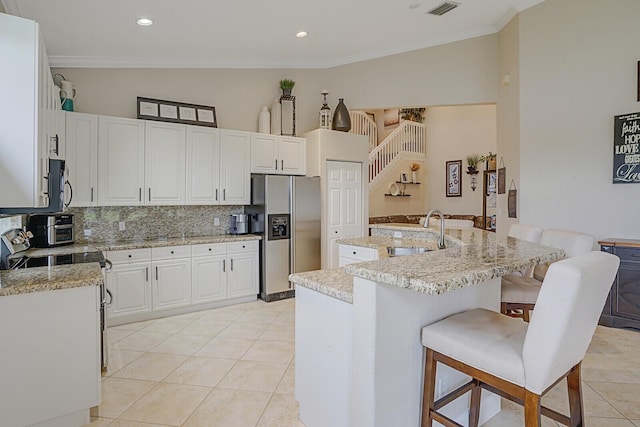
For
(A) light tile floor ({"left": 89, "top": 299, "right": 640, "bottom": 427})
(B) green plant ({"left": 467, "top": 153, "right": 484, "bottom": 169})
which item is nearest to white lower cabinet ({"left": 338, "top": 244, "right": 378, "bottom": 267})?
(A) light tile floor ({"left": 89, "top": 299, "right": 640, "bottom": 427})

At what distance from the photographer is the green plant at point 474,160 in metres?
8.60

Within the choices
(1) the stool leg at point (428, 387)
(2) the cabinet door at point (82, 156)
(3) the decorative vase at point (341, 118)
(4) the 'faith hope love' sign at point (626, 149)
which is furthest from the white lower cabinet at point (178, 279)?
(4) the 'faith hope love' sign at point (626, 149)

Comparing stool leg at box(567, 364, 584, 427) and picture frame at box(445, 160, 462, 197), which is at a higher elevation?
picture frame at box(445, 160, 462, 197)

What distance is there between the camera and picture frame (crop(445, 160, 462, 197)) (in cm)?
912

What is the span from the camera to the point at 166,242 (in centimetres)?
413

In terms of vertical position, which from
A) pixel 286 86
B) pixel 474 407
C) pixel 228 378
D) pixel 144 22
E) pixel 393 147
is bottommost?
pixel 228 378

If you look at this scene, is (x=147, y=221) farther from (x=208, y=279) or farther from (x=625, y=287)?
(x=625, y=287)

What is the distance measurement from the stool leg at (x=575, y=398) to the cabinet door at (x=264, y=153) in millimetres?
4137

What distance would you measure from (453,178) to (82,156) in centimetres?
809

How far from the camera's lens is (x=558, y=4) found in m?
4.14

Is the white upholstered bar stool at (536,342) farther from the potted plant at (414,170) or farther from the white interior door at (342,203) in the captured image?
the potted plant at (414,170)

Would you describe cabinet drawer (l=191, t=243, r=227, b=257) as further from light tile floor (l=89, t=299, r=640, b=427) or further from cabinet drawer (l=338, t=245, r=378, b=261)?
cabinet drawer (l=338, t=245, r=378, b=261)

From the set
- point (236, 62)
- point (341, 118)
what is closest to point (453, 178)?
point (341, 118)

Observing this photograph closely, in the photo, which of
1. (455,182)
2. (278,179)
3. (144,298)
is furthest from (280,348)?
(455,182)
